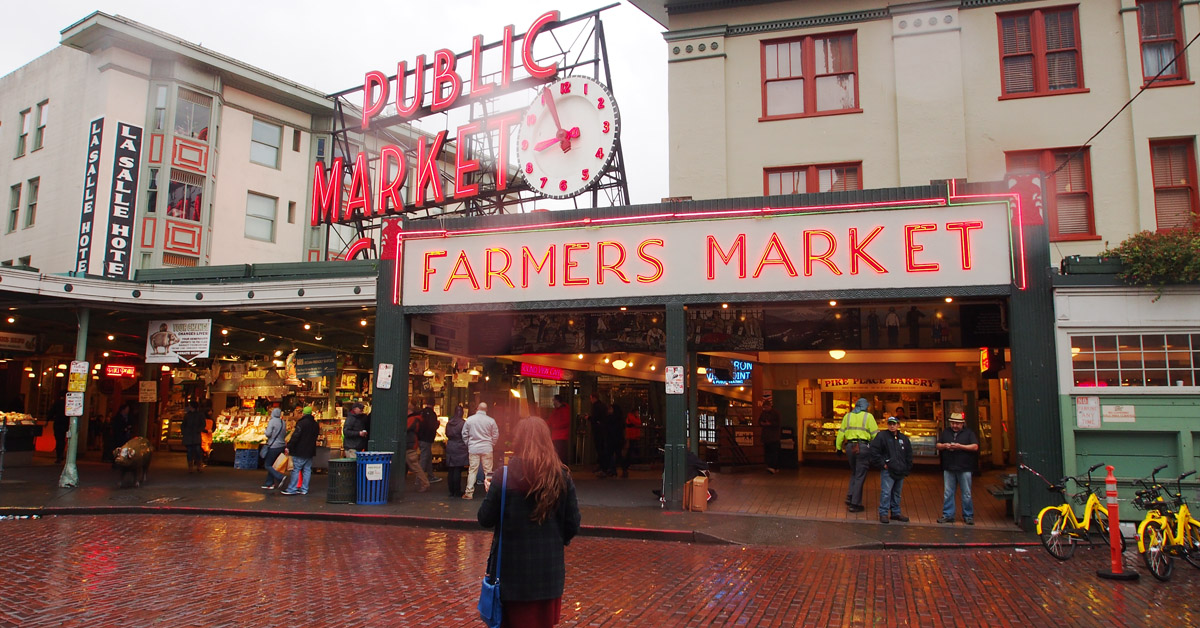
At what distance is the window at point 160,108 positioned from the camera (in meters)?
26.7

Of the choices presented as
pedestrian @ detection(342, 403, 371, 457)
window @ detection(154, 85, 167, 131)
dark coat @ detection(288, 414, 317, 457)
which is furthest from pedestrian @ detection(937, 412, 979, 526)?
window @ detection(154, 85, 167, 131)

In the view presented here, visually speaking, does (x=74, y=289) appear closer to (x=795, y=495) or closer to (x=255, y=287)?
(x=255, y=287)

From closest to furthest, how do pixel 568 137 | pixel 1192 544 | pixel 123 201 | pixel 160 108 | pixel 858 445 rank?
pixel 1192 544, pixel 858 445, pixel 568 137, pixel 123 201, pixel 160 108

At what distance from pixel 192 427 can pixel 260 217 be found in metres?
12.0

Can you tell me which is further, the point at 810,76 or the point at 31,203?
the point at 31,203

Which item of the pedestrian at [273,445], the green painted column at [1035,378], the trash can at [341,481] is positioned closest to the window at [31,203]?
the pedestrian at [273,445]

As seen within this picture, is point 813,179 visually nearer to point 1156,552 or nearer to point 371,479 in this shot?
point 1156,552

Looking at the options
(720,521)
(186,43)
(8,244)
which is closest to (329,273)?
(720,521)

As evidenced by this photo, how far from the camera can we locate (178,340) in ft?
57.0

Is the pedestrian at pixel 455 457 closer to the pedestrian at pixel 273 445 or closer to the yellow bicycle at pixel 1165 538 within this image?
the pedestrian at pixel 273 445

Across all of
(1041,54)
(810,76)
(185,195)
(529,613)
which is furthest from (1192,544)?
(185,195)

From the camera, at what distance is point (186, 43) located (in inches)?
1045

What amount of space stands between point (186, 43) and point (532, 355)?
1765 centimetres

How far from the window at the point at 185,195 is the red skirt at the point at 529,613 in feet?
87.7
